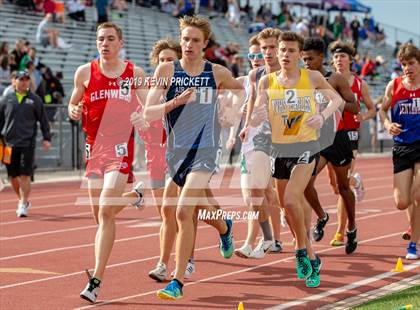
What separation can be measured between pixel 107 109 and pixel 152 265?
Answer: 2105mm

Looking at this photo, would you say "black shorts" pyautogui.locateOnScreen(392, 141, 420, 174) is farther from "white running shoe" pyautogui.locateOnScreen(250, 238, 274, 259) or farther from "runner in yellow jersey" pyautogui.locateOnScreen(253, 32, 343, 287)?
"runner in yellow jersey" pyautogui.locateOnScreen(253, 32, 343, 287)

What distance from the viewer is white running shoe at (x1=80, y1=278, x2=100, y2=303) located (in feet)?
25.7

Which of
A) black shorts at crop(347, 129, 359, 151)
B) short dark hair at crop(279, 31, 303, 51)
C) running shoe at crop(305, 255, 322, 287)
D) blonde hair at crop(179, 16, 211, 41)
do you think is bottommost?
running shoe at crop(305, 255, 322, 287)

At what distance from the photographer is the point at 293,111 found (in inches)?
352

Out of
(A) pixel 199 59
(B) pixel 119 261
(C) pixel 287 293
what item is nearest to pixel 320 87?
(A) pixel 199 59

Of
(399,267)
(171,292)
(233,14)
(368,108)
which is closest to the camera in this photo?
(171,292)

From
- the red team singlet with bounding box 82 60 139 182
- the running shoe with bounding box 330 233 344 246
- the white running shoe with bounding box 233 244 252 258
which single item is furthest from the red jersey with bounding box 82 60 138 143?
the running shoe with bounding box 330 233 344 246

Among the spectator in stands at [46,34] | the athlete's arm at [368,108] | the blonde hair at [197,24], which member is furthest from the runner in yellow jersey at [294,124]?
the spectator in stands at [46,34]

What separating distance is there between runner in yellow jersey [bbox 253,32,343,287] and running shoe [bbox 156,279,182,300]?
1.34 m

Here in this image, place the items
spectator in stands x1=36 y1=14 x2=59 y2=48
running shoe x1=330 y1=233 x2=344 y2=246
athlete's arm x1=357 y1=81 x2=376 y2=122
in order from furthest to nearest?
spectator in stands x1=36 y1=14 x2=59 y2=48, running shoe x1=330 y1=233 x2=344 y2=246, athlete's arm x1=357 y1=81 x2=376 y2=122

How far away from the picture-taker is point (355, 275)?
929cm

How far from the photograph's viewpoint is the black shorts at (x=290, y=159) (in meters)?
8.89

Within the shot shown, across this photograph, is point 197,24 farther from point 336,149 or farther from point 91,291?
point 336,149

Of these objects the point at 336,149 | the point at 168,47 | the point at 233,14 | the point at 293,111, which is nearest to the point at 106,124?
the point at 168,47
